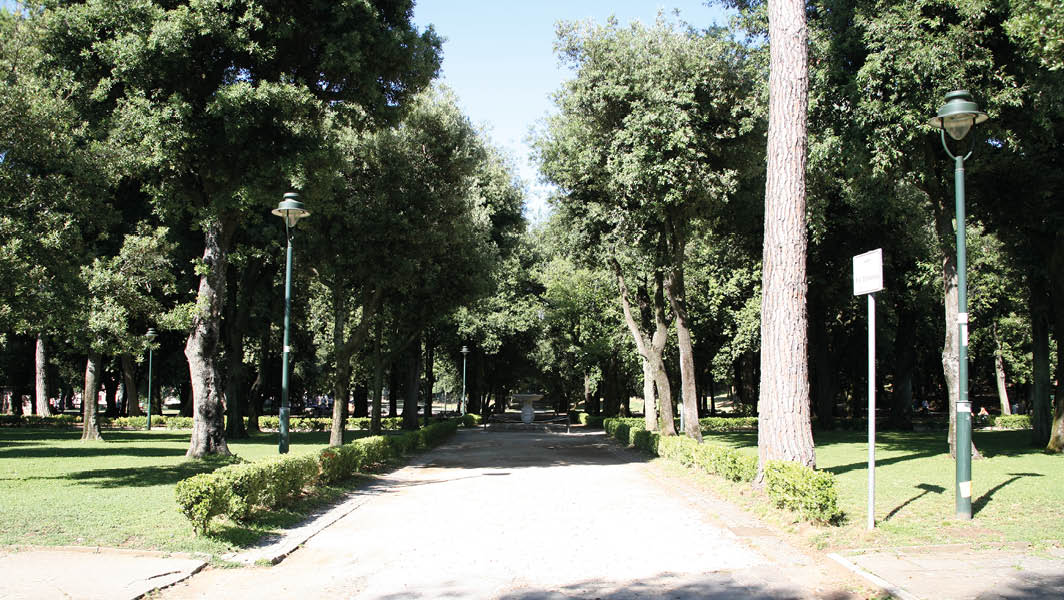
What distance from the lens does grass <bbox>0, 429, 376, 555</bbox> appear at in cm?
788

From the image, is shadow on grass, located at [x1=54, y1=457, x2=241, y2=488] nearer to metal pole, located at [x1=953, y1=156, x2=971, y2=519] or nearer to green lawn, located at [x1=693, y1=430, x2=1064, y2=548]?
green lawn, located at [x1=693, y1=430, x2=1064, y2=548]

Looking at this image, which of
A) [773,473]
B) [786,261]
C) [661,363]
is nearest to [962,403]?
[773,473]

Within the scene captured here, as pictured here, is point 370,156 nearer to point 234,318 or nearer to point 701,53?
point 701,53

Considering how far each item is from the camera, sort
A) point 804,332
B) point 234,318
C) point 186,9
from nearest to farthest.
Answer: point 804,332, point 186,9, point 234,318

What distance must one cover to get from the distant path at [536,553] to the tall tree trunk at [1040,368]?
43.3 ft

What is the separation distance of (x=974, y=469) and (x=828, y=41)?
31.3ft

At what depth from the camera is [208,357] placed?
55.1 feet

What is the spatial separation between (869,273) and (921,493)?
4.46 metres

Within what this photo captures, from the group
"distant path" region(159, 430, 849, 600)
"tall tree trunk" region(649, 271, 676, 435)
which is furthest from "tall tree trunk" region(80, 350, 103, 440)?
"tall tree trunk" region(649, 271, 676, 435)

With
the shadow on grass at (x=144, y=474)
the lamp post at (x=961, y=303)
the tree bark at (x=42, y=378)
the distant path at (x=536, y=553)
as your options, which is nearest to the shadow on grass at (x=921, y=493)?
the lamp post at (x=961, y=303)

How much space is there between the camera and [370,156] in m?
19.7

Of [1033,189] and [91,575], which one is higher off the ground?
[1033,189]

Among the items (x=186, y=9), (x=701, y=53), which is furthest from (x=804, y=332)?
(x=186, y=9)

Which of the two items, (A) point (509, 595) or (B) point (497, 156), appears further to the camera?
(B) point (497, 156)
